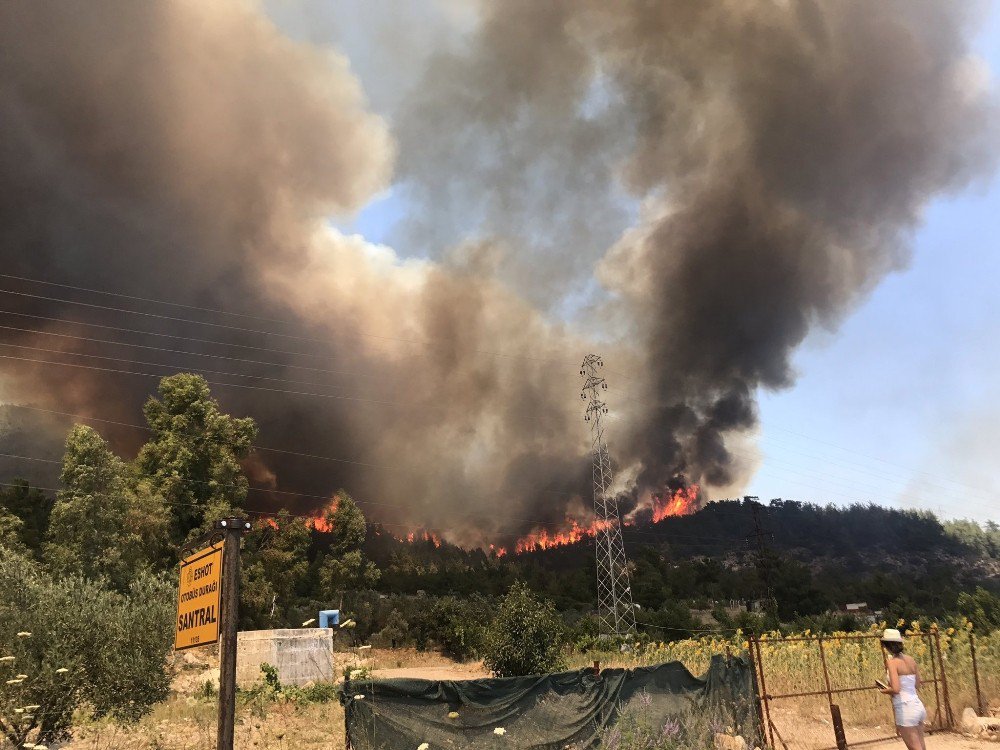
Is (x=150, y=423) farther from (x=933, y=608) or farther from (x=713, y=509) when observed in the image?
(x=713, y=509)

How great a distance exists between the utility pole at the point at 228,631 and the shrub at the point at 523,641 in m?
22.4

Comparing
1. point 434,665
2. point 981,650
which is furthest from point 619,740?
point 434,665

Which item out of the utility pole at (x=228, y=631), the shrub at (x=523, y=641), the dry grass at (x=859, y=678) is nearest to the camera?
the utility pole at (x=228, y=631)

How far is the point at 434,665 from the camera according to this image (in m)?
44.7

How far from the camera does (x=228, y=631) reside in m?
7.16

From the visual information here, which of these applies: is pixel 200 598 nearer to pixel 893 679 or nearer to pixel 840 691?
pixel 893 679

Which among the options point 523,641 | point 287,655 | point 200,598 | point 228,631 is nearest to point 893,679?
point 228,631

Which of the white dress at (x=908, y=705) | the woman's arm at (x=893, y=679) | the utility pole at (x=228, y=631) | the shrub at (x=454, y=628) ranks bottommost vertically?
the shrub at (x=454, y=628)

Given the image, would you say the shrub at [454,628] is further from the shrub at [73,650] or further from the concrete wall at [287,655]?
the shrub at [73,650]

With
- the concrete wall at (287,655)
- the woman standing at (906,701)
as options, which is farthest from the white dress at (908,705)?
the concrete wall at (287,655)

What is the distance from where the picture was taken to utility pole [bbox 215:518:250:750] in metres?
7.16

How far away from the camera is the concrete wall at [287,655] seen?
1091 inches

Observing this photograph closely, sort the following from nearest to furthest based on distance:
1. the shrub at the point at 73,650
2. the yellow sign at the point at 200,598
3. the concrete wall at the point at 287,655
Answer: the yellow sign at the point at 200,598 < the shrub at the point at 73,650 < the concrete wall at the point at 287,655

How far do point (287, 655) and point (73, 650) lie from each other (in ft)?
55.7
